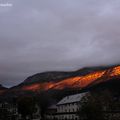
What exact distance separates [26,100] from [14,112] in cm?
5934

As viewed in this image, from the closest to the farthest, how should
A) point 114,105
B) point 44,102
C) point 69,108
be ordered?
1. point 114,105
2. point 69,108
3. point 44,102

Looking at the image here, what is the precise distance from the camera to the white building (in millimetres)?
127950

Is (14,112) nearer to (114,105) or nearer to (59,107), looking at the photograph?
(59,107)

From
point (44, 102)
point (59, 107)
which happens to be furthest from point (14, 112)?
point (59, 107)

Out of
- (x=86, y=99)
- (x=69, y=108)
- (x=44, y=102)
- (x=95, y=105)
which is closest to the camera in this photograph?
(x=95, y=105)

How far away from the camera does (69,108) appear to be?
136 m

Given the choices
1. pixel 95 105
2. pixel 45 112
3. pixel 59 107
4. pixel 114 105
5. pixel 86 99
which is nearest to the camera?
pixel 95 105

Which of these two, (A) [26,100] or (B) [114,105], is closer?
(B) [114,105]

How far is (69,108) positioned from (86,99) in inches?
1932

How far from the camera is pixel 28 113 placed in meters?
138

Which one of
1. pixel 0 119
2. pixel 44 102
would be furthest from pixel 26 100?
pixel 44 102

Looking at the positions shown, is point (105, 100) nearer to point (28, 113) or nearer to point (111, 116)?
point (111, 116)

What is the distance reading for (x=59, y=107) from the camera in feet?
497

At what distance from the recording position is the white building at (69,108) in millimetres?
127950
